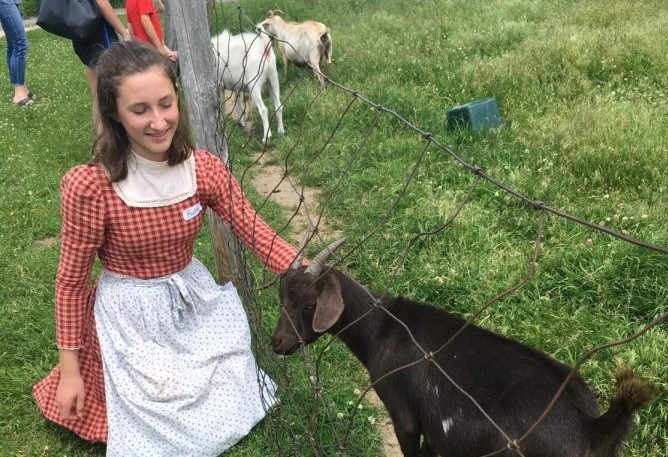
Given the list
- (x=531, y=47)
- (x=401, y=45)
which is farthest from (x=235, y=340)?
(x=401, y=45)

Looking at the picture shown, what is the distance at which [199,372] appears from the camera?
279 cm

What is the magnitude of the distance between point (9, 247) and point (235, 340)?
2.66 metres

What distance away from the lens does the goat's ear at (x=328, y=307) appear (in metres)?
2.28

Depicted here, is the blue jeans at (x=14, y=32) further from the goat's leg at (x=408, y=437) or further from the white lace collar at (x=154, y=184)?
the goat's leg at (x=408, y=437)

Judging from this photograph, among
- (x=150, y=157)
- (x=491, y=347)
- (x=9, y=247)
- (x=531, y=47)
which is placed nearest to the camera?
(x=491, y=347)

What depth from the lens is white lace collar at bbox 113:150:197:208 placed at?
2.51 m

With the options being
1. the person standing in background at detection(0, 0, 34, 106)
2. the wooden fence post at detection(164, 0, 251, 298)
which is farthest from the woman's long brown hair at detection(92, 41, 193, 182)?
the person standing in background at detection(0, 0, 34, 106)

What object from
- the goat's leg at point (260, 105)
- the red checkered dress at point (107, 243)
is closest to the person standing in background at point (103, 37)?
the goat's leg at point (260, 105)

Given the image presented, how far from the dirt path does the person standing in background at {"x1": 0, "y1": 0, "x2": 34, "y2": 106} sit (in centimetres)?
403

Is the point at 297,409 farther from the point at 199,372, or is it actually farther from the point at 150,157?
the point at 150,157

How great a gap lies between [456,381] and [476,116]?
378cm

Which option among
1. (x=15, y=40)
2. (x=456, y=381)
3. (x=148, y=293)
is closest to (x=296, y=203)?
(x=148, y=293)

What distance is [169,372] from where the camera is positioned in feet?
8.89

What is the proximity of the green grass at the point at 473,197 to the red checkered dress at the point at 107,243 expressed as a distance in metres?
0.34
